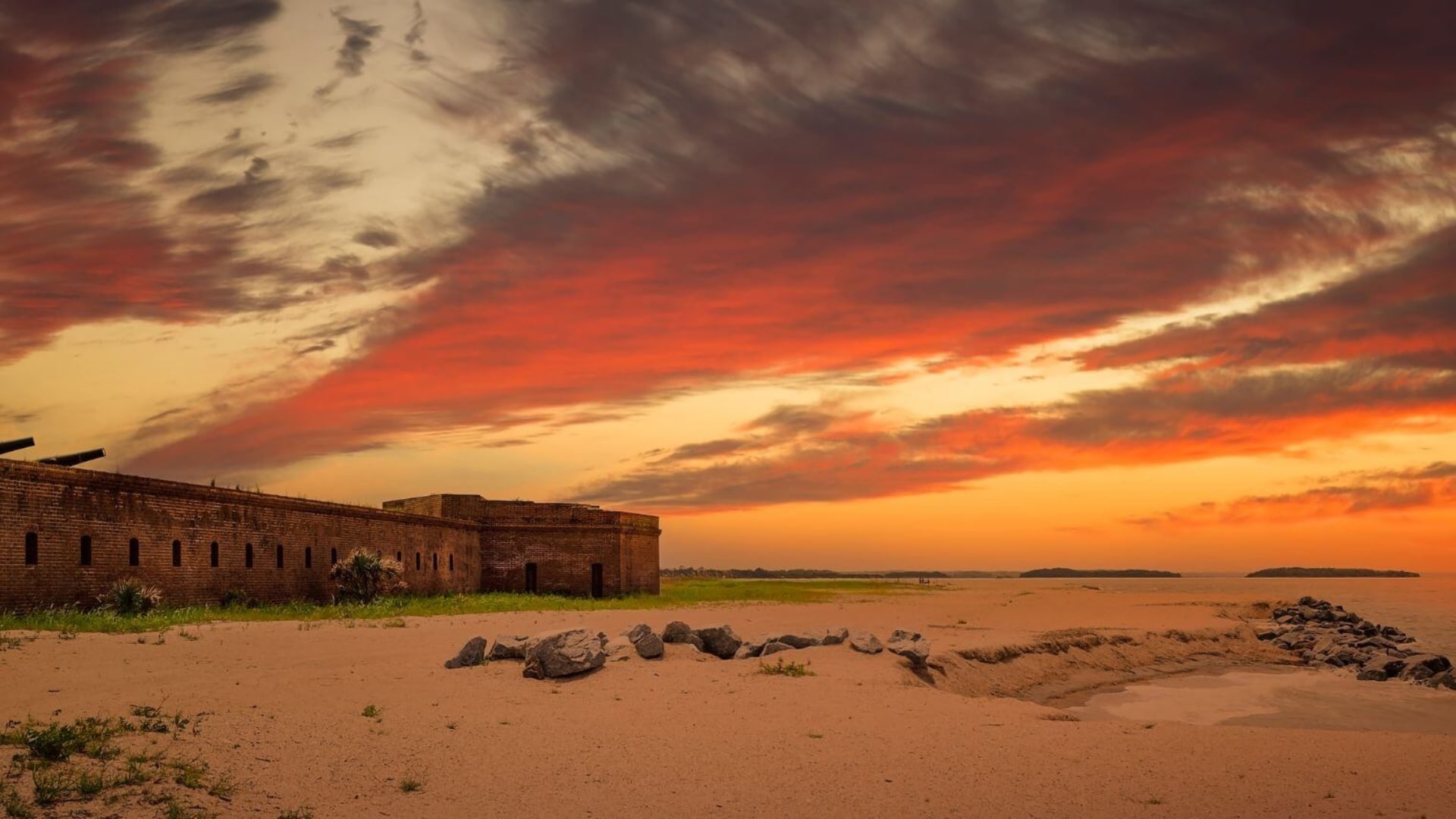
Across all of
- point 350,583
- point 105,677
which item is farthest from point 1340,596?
point 105,677

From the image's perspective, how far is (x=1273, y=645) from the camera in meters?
33.0

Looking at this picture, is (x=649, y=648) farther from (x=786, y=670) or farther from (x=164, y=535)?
(x=164, y=535)

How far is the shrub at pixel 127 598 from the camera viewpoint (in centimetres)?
2292

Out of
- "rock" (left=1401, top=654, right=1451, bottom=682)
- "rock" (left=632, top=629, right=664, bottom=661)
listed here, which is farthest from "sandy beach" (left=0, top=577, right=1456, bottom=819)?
"rock" (left=1401, top=654, right=1451, bottom=682)

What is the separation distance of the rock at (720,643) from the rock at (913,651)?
2.84m

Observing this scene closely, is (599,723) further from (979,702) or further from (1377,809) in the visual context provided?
(1377,809)

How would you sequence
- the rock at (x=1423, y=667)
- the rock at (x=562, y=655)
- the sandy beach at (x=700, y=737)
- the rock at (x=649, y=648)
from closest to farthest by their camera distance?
the sandy beach at (x=700, y=737) < the rock at (x=562, y=655) < the rock at (x=649, y=648) < the rock at (x=1423, y=667)

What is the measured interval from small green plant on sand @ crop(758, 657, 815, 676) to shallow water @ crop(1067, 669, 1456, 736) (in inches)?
199

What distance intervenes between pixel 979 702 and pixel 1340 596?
280 ft

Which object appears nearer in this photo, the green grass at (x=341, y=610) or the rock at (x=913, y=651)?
the rock at (x=913, y=651)

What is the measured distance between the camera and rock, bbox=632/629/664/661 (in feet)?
56.5

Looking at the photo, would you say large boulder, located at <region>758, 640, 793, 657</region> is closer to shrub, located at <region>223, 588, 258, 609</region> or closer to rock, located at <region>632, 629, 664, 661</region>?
rock, located at <region>632, 629, 664, 661</region>

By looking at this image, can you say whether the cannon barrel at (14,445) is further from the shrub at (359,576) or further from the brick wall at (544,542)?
the brick wall at (544,542)

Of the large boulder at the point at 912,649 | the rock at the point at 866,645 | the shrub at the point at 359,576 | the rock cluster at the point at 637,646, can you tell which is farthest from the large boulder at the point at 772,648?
the shrub at the point at 359,576
